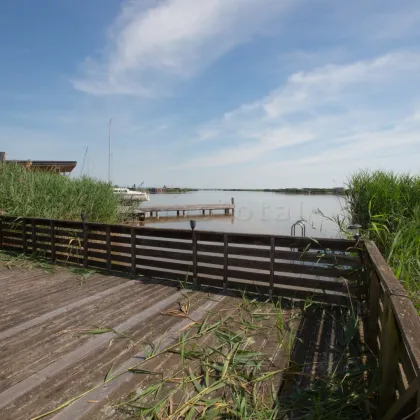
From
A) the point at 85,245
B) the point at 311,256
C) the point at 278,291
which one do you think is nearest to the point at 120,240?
the point at 85,245

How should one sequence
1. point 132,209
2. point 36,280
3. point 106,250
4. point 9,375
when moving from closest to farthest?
1. point 9,375
2. point 36,280
3. point 106,250
4. point 132,209

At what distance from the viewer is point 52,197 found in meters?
9.72

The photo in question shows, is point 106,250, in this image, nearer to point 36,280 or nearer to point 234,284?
point 36,280

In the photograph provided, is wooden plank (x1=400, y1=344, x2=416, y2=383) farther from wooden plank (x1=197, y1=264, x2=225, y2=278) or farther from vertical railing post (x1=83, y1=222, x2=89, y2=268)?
vertical railing post (x1=83, y1=222, x2=89, y2=268)

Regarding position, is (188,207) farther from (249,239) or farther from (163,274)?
(249,239)

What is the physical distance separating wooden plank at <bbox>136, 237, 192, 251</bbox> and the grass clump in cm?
345

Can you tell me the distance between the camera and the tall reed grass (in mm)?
9102

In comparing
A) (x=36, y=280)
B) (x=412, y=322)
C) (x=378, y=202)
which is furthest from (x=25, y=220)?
(x=378, y=202)

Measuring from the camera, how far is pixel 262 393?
268cm

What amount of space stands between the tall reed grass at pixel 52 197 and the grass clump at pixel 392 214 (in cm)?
900

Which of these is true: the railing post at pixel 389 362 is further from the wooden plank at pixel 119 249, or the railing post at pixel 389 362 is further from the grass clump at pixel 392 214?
the wooden plank at pixel 119 249

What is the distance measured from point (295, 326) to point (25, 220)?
7736 millimetres

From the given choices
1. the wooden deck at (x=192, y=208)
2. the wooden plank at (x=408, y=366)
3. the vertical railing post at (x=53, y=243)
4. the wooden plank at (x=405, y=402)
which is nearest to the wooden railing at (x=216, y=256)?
the vertical railing post at (x=53, y=243)

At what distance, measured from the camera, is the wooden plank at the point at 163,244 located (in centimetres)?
607
